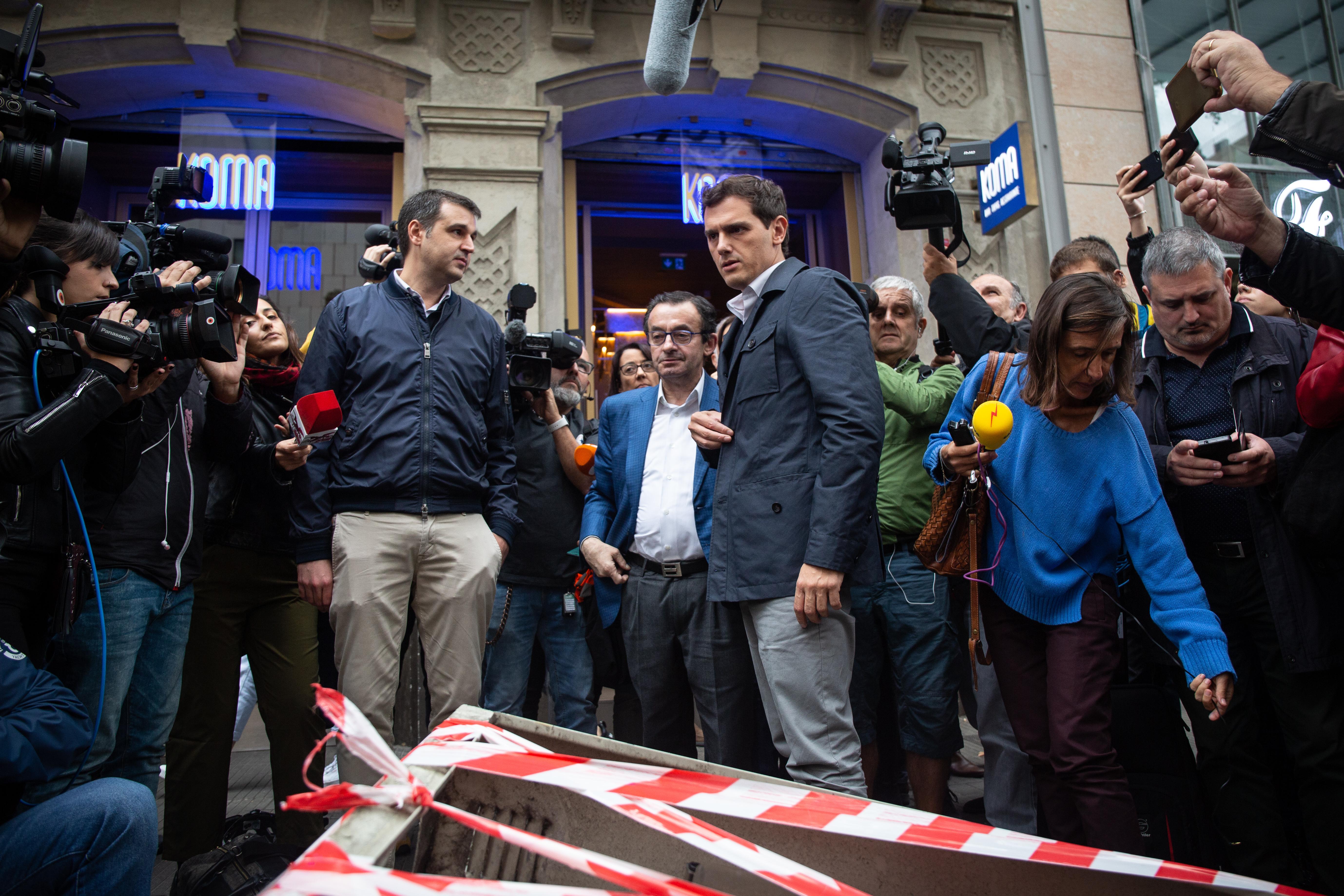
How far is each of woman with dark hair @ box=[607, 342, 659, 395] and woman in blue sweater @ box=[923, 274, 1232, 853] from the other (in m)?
2.26

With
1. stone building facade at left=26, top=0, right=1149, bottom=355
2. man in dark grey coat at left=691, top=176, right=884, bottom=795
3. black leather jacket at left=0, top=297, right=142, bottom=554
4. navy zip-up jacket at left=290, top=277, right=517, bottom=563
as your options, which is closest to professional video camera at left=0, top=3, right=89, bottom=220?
black leather jacket at left=0, top=297, right=142, bottom=554

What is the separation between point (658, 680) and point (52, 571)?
70.1 inches

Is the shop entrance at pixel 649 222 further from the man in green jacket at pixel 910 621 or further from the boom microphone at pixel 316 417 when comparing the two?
the boom microphone at pixel 316 417

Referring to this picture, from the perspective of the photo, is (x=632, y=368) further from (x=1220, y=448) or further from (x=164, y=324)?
(x=1220, y=448)

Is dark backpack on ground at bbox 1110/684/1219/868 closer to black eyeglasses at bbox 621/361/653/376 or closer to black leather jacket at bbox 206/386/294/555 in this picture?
black eyeglasses at bbox 621/361/653/376

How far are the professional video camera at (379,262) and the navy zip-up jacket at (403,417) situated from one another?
31 cm

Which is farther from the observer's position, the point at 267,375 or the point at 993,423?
the point at 267,375

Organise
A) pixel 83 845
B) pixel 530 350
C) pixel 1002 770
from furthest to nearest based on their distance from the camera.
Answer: pixel 530 350 < pixel 1002 770 < pixel 83 845

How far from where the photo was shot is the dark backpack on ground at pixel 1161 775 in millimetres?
2543

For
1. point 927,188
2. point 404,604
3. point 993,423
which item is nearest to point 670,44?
point 927,188

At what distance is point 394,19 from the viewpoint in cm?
670

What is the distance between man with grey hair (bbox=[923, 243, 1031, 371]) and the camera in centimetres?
329

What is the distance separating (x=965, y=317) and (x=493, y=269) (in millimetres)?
4141

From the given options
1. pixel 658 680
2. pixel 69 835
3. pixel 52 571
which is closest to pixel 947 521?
pixel 658 680
